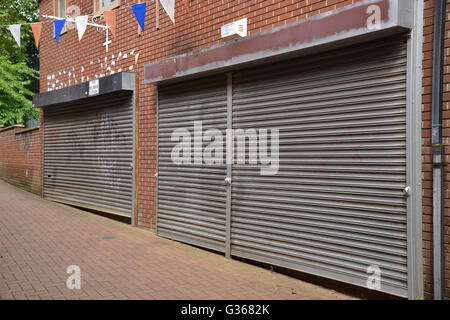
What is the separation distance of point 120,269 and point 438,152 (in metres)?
4.17

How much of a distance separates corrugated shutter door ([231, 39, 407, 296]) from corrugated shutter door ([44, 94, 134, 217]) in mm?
3791

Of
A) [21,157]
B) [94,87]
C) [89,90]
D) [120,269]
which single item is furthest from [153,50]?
[21,157]

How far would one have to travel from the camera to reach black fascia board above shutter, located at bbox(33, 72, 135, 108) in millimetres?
9391

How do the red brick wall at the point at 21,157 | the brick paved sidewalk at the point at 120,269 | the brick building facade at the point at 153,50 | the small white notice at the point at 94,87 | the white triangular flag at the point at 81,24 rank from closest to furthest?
1. the brick building facade at the point at 153,50
2. the brick paved sidewalk at the point at 120,269
3. the white triangular flag at the point at 81,24
4. the small white notice at the point at 94,87
5. the red brick wall at the point at 21,157

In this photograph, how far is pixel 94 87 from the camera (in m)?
10.4

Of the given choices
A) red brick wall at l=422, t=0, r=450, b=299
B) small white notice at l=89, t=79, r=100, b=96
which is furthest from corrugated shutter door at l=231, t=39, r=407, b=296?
small white notice at l=89, t=79, r=100, b=96

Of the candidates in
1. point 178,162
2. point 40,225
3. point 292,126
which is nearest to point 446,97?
point 292,126

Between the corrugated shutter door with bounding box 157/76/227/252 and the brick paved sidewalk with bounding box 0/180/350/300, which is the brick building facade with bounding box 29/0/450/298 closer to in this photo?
the corrugated shutter door with bounding box 157/76/227/252

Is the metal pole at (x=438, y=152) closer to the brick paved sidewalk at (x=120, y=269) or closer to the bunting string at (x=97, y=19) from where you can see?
the brick paved sidewalk at (x=120, y=269)


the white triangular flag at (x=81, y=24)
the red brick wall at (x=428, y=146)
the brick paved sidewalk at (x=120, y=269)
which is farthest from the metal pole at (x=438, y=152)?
the white triangular flag at (x=81, y=24)

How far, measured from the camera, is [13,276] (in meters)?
5.68

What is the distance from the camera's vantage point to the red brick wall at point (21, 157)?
14.0m

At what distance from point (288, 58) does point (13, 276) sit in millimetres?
4413

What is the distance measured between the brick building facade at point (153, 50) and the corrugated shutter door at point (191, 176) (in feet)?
1.45
